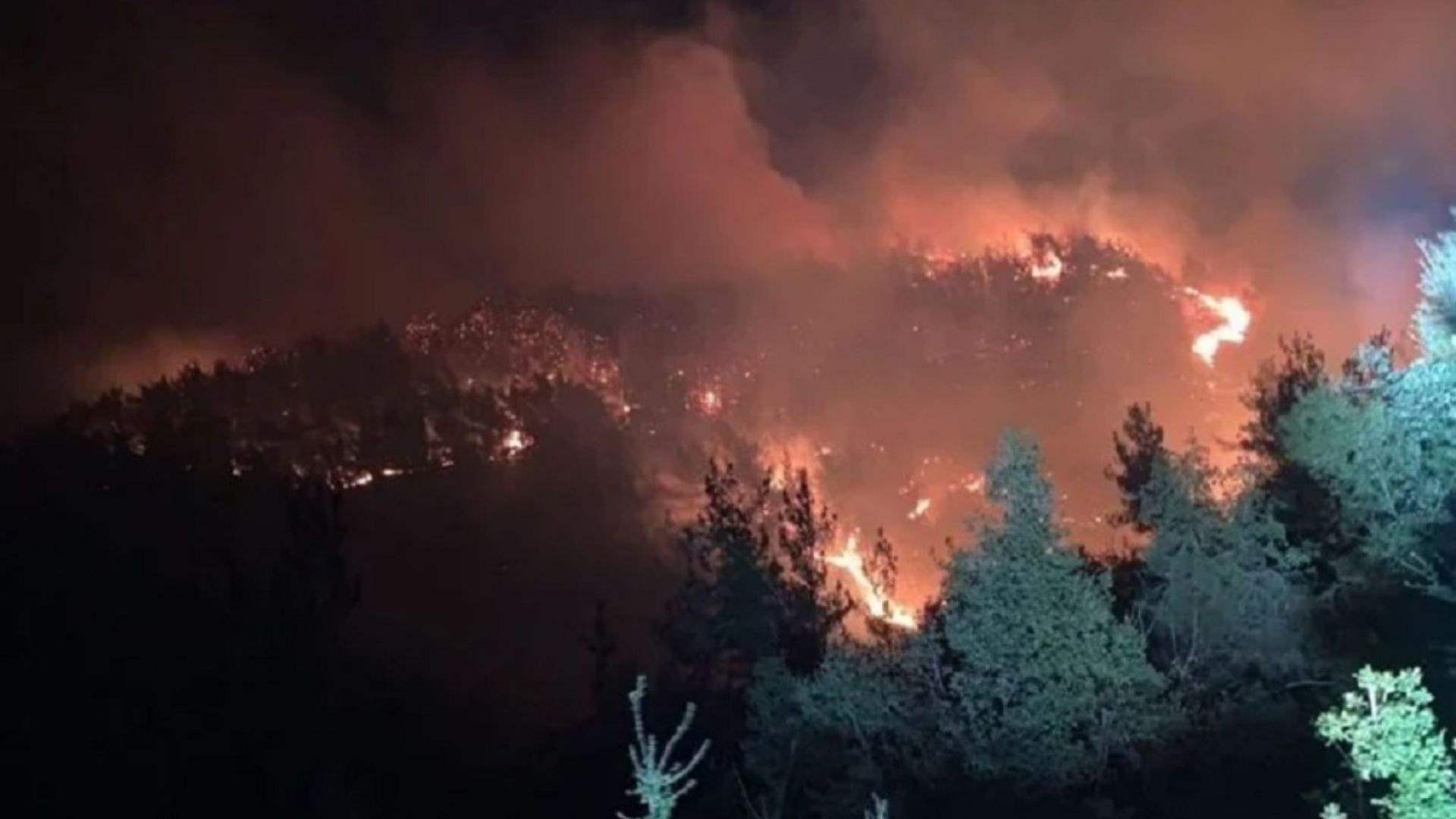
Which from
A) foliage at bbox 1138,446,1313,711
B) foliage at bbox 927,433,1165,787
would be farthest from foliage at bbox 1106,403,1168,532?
foliage at bbox 927,433,1165,787

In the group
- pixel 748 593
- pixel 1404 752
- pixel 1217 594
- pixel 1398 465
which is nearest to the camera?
pixel 1404 752

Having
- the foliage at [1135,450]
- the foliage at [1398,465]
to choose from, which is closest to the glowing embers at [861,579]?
the foliage at [1135,450]

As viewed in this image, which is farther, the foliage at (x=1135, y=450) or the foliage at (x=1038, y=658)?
the foliage at (x=1135, y=450)

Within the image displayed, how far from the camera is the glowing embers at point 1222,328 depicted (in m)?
147

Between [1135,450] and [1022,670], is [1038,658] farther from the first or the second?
[1135,450]

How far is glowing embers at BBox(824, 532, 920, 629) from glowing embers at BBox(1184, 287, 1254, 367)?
50.1 meters

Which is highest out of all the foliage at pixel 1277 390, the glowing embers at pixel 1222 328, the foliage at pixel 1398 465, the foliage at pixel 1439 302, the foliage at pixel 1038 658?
the glowing embers at pixel 1222 328

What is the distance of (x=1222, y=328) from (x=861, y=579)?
278 feet

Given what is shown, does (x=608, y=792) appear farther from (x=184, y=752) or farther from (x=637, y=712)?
(x=637, y=712)

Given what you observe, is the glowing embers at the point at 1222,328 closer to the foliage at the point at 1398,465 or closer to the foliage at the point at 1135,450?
the foliage at the point at 1135,450

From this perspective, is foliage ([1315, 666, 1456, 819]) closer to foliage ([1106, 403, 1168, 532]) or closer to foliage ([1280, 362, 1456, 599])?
foliage ([1280, 362, 1456, 599])

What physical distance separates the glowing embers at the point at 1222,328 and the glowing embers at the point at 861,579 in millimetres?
50113

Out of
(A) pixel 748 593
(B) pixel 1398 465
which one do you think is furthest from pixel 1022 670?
(A) pixel 748 593

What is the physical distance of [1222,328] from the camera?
498 ft
